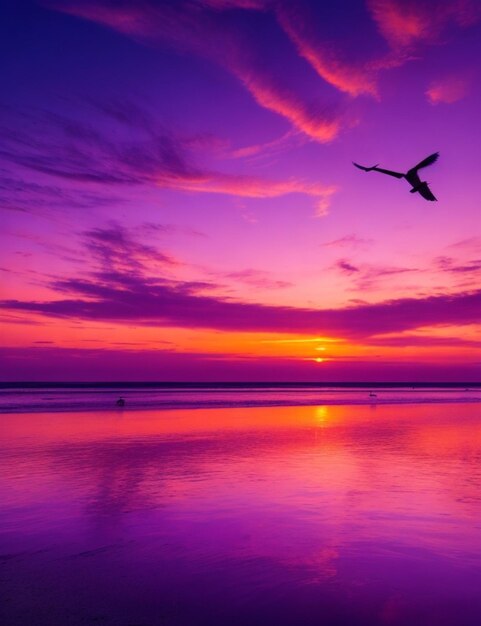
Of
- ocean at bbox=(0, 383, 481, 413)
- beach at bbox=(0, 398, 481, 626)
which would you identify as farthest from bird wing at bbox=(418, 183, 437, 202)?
ocean at bbox=(0, 383, 481, 413)

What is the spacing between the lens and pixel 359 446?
890 inches

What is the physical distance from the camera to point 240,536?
34.6ft

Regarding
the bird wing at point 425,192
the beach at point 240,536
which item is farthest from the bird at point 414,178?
the beach at point 240,536

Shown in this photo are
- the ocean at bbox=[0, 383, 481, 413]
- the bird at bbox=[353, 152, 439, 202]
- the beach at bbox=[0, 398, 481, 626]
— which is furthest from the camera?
the ocean at bbox=[0, 383, 481, 413]

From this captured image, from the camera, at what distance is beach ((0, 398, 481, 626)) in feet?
24.5

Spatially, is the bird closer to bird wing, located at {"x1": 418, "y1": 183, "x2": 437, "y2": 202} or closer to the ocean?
bird wing, located at {"x1": 418, "y1": 183, "x2": 437, "y2": 202}

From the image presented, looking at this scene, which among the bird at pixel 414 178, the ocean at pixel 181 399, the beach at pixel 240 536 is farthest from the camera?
the ocean at pixel 181 399

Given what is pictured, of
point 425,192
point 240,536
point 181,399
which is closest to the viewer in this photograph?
point 240,536

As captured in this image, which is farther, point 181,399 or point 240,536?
point 181,399

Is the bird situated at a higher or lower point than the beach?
higher

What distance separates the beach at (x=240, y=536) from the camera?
7477 mm

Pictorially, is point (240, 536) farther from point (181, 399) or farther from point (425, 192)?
point (181, 399)

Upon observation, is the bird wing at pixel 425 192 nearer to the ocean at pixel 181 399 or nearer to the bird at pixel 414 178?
the bird at pixel 414 178

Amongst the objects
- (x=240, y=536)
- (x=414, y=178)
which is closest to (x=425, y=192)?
(x=414, y=178)
